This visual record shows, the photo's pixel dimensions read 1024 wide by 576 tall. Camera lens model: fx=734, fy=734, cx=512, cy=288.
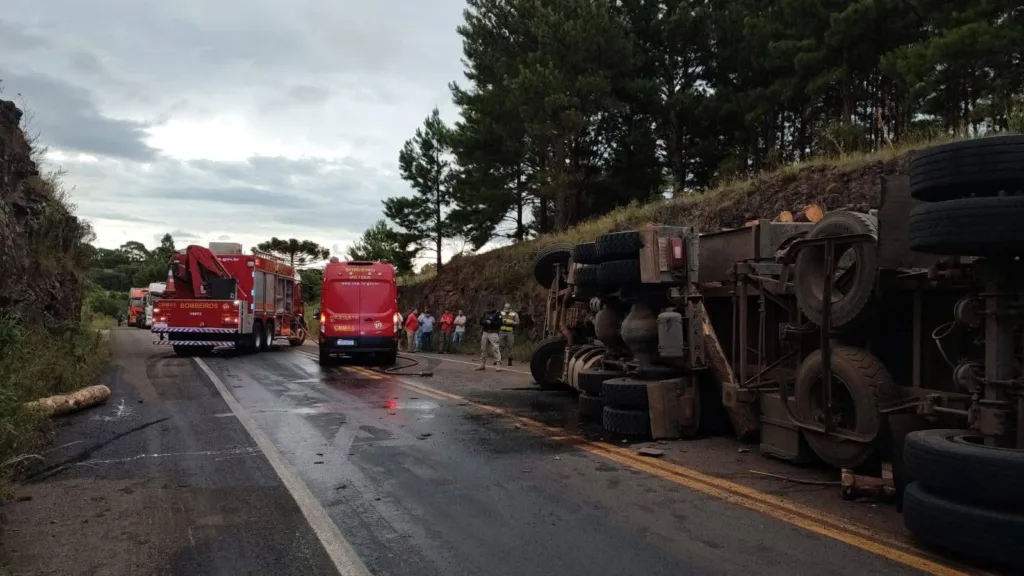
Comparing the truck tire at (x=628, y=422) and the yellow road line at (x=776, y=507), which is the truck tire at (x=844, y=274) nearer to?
the yellow road line at (x=776, y=507)

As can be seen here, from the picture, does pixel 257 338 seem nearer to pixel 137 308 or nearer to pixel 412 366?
pixel 412 366

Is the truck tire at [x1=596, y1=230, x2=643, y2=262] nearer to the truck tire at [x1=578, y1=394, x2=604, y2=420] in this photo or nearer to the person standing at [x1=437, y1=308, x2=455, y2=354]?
the truck tire at [x1=578, y1=394, x2=604, y2=420]

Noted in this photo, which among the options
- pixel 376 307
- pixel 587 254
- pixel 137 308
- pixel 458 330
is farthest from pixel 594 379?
pixel 137 308

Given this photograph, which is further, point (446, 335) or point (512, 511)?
point (446, 335)

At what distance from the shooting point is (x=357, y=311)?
19094 mm

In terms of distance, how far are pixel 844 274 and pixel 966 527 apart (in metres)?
2.68

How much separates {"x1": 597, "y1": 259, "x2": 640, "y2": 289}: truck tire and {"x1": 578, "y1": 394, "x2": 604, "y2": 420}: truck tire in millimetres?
1522

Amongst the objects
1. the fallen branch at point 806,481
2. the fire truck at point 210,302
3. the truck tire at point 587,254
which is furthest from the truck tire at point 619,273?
the fire truck at point 210,302

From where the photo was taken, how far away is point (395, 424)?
9.20 metres

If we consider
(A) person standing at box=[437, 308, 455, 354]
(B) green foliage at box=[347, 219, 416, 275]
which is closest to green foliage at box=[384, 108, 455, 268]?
(B) green foliage at box=[347, 219, 416, 275]

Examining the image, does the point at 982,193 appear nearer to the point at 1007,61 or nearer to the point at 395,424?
the point at 395,424

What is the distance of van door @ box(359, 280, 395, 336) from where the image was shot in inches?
750

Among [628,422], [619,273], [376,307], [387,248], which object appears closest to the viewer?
[628,422]

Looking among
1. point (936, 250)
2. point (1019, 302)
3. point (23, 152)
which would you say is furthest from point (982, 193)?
point (23, 152)
